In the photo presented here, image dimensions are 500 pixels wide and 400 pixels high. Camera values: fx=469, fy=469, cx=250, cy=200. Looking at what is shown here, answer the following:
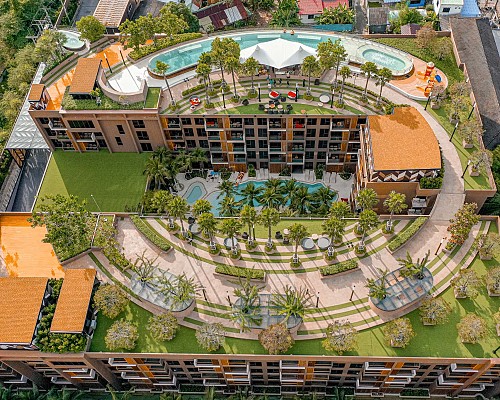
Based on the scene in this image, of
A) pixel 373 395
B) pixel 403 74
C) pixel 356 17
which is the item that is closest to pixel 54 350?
pixel 373 395

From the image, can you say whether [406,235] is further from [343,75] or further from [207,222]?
[343,75]

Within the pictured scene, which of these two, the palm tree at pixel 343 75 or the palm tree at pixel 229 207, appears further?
the palm tree at pixel 343 75

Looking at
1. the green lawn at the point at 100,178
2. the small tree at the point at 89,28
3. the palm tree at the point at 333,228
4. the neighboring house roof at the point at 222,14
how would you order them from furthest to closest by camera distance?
the neighboring house roof at the point at 222,14 → the small tree at the point at 89,28 → the green lawn at the point at 100,178 → the palm tree at the point at 333,228

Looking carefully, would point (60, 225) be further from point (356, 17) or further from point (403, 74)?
point (356, 17)

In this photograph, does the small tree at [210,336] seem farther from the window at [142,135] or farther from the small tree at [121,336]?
the window at [142,135]

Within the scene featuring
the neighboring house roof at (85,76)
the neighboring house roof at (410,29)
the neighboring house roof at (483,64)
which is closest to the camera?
the neighboring house roof at (85,76)

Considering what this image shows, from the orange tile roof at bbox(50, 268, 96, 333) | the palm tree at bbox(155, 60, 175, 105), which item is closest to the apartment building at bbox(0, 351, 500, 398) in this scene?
the orange tile roof at bbox(50, 268, 96, 333)

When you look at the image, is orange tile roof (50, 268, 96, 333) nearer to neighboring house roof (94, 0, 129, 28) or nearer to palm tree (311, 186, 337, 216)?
palm tree (311, 186, 337, 216)

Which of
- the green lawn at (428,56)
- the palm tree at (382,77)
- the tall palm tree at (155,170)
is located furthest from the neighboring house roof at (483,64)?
the tall palm tree at (155,170)
